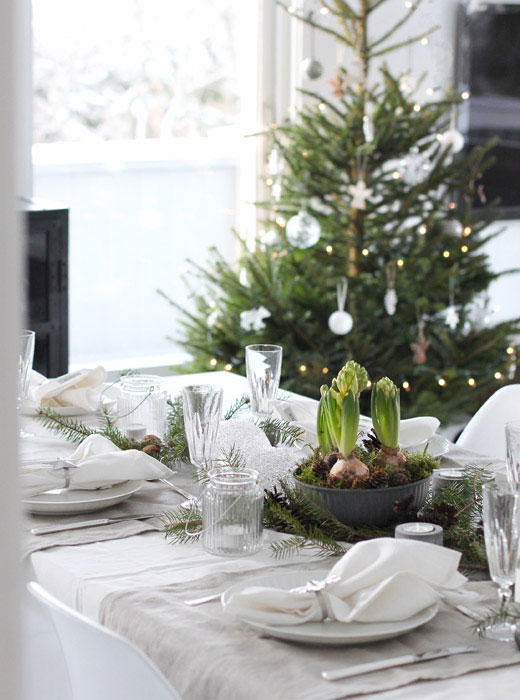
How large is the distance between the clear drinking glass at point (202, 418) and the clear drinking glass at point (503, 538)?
485 mm

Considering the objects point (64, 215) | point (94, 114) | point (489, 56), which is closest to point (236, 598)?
point (64, 215)

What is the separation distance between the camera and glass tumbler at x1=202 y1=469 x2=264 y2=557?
115 cm

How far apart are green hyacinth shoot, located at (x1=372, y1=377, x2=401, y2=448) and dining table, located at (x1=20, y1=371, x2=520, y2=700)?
0.59ft

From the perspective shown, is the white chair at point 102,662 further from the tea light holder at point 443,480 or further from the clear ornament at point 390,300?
the clear ornament at point 390,300

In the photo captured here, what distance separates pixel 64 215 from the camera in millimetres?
2846

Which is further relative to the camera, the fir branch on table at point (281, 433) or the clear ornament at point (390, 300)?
the clear ornament at point (390, 300)

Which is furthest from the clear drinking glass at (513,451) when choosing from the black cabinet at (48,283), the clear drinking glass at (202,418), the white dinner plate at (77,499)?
the black cabinet at (48,283)

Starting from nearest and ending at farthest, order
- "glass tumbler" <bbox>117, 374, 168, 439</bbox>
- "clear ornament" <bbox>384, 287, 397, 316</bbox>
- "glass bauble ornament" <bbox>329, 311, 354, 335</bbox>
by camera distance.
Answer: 1. "glass tumbler" <bbox>117, 374, 168, 439</bbox>
2. "glass bauble ornament" <bbox>329, 311, 354, 335</bbox>
3. "clear ornament" <bbox>384, 287, 397, 316</bbox>

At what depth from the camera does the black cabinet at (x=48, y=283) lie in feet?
9.21

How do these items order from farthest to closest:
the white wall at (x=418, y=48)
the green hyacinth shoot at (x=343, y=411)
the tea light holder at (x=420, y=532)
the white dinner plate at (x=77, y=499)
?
1. the white wall at (x=418, y=48)
2. the white dinner plate at (x=77, y=499)
3. the green hyacinth shoot at (x=343, y=411)
4. the tea light holder at (x=420, y=532)

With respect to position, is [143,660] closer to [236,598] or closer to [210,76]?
[236,598]

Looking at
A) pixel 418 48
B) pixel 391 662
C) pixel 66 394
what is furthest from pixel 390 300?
pixel 391 662

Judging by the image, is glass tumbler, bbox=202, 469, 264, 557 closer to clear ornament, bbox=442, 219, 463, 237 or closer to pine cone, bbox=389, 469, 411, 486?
pine cone, bbox=389, 469, 411, 486

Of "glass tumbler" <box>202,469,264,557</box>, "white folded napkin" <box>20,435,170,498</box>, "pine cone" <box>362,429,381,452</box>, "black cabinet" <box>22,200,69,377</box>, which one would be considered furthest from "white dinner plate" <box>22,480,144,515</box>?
"black cabinet" <box>22,200,69,377</box>
